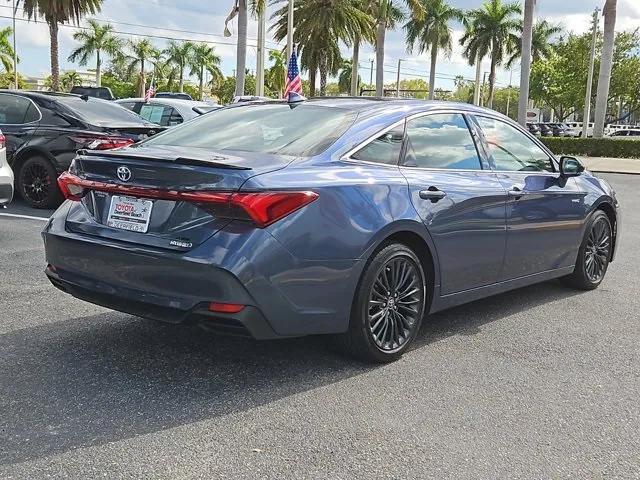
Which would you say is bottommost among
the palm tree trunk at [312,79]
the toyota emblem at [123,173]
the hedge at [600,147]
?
the hedge at [600,147]

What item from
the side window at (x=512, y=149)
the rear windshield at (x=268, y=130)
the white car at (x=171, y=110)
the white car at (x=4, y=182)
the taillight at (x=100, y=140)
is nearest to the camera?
the rear windshield at (x=268, y=130)

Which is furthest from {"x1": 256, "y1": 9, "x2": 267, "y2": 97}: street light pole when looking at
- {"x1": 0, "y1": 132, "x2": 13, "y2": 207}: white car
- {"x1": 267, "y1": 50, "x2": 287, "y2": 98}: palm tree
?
{"x1": 267, "y1": 50, "x2": 287, "y2": 98}: palm tree


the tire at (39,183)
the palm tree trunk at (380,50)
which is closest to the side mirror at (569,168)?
the tire at (39,183)

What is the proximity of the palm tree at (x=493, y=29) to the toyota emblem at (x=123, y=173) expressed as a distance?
54.5m

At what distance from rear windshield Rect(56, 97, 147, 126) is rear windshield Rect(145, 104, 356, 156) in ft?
17.3

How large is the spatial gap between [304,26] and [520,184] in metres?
34.1

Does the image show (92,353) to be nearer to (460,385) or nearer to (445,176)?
(460,385)

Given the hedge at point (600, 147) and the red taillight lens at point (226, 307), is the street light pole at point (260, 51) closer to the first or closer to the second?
the hedge at point (600, 147)

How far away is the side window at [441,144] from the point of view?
452 centimetres

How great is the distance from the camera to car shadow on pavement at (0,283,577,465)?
10.6 feet

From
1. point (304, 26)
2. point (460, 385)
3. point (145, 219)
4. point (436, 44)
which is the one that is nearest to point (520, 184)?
point (460, 385)

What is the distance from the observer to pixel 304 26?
37.5m

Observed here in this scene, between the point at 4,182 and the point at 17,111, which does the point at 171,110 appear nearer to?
the point at 17,111

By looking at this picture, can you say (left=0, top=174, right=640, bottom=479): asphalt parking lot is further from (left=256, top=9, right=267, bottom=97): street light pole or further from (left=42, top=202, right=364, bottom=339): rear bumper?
(left=256, top=9, right=267, bottom=97): street light pole
